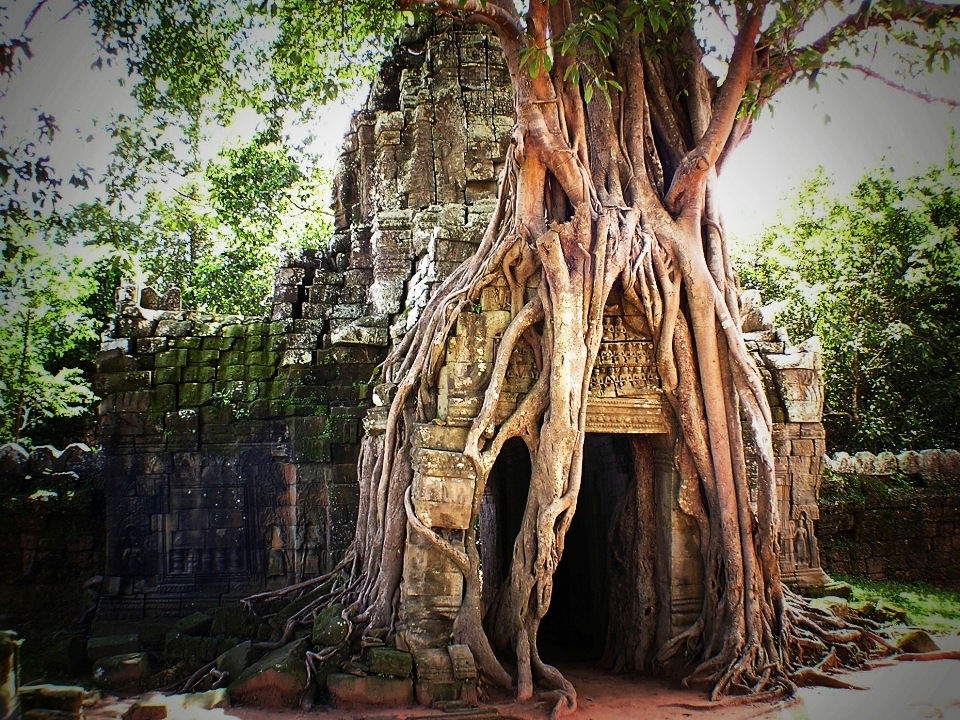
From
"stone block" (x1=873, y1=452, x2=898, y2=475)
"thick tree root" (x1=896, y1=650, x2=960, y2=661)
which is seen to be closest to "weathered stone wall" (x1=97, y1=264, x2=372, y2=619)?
"thick tree root" (x1=896, y1=650, x2=960, y2=661)

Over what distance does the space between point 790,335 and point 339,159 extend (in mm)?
8402

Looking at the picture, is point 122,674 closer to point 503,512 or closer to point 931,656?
point 503,512

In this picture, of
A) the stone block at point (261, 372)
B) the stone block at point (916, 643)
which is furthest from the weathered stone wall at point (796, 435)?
the stone block at point (261, 372)

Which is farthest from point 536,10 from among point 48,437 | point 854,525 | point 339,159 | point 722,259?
point 48,437

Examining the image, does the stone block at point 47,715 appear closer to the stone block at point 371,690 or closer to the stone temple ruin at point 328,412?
the stone block at point 371,690

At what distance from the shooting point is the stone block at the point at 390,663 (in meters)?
5.05

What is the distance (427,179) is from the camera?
8336mm

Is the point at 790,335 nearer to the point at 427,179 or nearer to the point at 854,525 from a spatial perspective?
the point at 854,525

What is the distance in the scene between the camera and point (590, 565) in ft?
24.2

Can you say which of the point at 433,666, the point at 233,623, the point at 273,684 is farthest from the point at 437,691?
the point at 233,623

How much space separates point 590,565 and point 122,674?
162 inches

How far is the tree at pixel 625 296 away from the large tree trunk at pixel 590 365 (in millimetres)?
15

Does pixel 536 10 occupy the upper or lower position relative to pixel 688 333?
upper

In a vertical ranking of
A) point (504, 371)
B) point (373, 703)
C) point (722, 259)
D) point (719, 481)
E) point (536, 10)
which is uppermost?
point (536, 10)
